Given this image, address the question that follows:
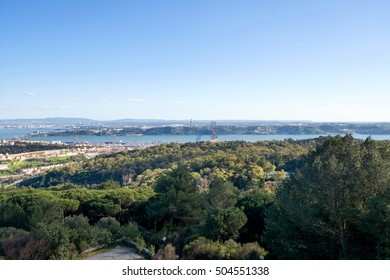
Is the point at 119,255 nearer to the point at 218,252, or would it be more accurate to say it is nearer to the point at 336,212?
the point at 218,252

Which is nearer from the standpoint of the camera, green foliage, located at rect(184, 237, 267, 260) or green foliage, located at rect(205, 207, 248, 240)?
green foliage, located at rect(184, 237, 267, 260)

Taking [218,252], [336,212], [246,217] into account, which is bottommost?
[218,252]

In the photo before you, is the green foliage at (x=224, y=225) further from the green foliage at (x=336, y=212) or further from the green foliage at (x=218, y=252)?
the green foliage at (x=336, y=212)

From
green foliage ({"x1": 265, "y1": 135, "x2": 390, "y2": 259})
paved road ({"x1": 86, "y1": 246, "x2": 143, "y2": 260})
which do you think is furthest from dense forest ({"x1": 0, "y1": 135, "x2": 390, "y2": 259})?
paved road ({"x1": 86, "y1": 246, "x2": 143, "y2": 260})

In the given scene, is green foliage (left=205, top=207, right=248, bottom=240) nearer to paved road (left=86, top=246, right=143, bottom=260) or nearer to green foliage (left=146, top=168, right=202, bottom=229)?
paved road (left=86, top=246, right=143, bottom=260)

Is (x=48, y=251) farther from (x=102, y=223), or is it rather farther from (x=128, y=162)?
(x=128, y=162)

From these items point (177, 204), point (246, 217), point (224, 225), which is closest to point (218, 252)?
point (224, 225)

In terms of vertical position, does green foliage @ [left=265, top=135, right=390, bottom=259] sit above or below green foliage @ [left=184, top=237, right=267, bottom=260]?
above
